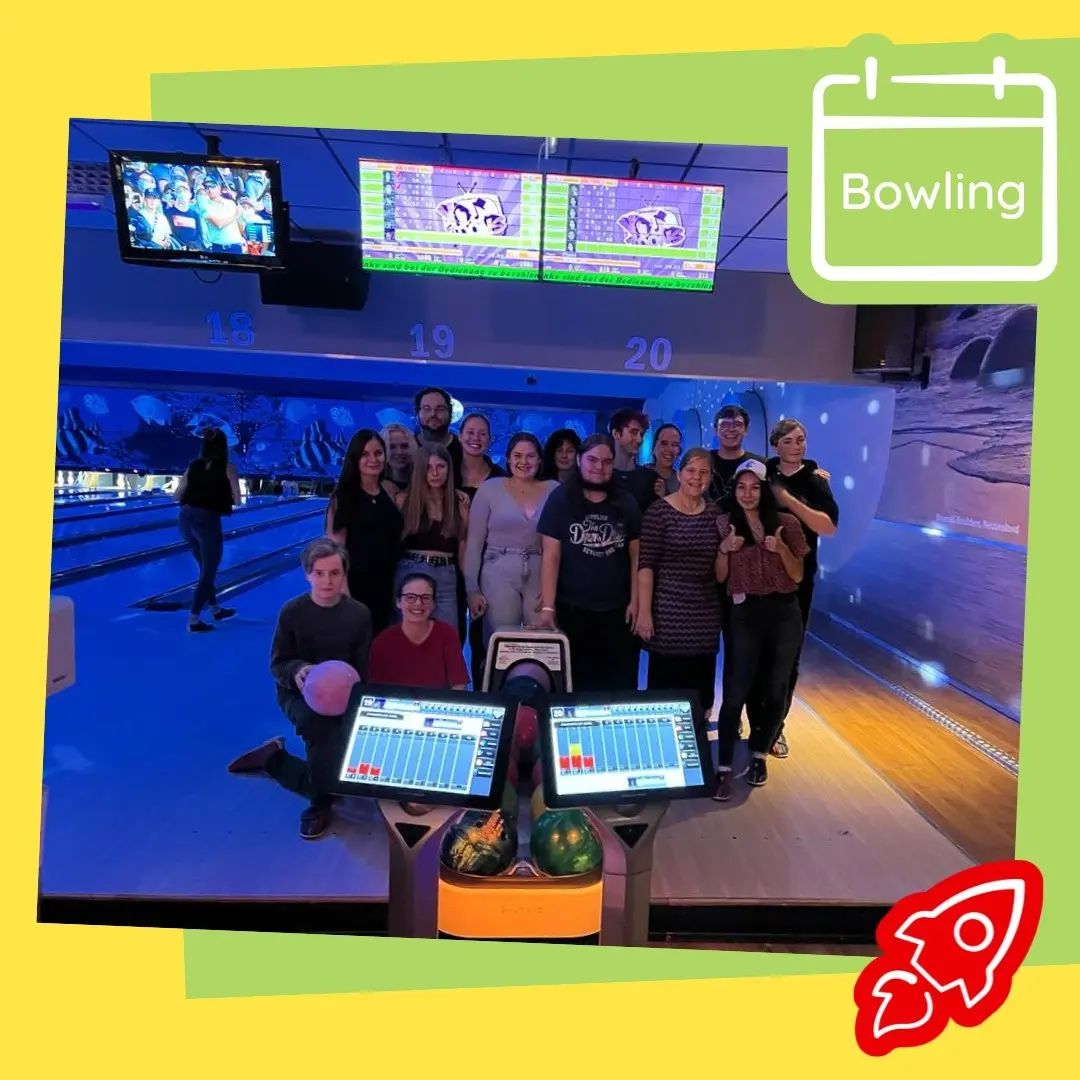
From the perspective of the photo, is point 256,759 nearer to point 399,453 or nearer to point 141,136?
point 399,453

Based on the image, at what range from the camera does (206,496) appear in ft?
11.6

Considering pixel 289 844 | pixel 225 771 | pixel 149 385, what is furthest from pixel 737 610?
pixel 149 385

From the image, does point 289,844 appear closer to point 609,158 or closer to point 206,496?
point 206,496

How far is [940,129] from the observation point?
139cm

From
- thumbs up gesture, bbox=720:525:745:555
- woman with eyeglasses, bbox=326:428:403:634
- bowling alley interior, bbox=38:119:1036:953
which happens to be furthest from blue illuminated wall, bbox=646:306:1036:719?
woman with eyeglasses, bbox=326:428:403:634

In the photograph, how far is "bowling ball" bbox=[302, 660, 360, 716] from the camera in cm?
179

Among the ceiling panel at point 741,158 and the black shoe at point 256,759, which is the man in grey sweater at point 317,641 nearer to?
the black shoe at point 256,759

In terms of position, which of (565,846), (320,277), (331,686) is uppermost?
(320,277)

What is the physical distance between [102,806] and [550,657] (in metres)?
1.38

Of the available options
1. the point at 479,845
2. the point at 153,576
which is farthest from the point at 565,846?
the point at 153,576

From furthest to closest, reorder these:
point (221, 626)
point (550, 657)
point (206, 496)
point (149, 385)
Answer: point (149, 385) < point (221, 626) < point (206, 496) < point (550, 657)

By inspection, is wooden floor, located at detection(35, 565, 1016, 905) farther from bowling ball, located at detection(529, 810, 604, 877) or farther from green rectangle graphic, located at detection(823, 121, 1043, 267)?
green rectangle graphic, located at detection(823, 121, 1043, 267)

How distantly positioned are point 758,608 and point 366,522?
1230 millimetres

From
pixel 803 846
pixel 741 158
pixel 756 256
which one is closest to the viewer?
pixel 803 846
